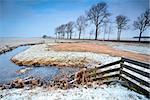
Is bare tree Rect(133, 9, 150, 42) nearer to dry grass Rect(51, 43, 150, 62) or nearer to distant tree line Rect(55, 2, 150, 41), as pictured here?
distant tree line Rect(55, 2, 150, 41)

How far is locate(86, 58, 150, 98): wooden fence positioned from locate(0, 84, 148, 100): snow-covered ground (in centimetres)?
22

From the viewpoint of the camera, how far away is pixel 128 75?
4.73 m

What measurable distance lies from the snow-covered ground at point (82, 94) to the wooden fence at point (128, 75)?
218mm

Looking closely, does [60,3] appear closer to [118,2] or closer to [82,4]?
[82,4]

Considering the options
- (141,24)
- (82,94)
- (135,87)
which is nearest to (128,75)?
(135,87)

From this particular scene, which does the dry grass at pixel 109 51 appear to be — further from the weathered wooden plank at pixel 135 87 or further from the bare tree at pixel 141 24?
the bare tree at pixel 141 24

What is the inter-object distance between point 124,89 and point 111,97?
715 millimetres

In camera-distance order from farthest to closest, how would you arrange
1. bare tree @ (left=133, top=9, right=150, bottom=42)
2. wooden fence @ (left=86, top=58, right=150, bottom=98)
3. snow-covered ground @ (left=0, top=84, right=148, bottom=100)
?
bare tree @ (left=133, top=9, right=150, bottom=42)
wooden fence @ (left=86, top=58, right=150, bottom=98)
snow-covered ground @ (left=0, top=84, right=148, bottom=100)

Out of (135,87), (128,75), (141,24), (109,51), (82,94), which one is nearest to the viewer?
(82,94)

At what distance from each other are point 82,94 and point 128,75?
159 centimetres

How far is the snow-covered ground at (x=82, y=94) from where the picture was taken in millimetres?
3943

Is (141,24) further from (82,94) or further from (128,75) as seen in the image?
(82,94)

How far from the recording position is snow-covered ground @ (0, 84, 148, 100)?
12.9ft

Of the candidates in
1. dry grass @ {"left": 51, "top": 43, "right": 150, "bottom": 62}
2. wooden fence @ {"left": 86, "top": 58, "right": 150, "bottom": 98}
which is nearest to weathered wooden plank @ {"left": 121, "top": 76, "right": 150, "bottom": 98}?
wooden fence @ {"left": 86, "top": 58, "right": 150, "bottom": 98}
